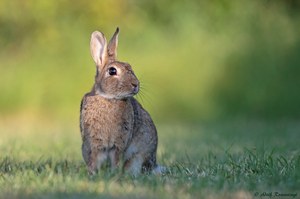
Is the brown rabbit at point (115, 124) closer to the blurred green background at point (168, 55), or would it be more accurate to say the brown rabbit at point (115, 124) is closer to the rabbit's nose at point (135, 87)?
the rabbit's nose at point (135, 87)

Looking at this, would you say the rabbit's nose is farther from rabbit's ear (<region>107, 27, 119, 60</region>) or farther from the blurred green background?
the blurred green background

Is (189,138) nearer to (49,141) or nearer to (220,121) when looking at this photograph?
(49,141)

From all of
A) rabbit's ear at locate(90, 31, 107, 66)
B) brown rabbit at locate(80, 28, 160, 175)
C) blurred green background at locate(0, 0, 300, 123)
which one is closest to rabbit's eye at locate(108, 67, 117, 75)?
brown rabbit at locate(80, 28, 160, 175)

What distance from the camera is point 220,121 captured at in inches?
600

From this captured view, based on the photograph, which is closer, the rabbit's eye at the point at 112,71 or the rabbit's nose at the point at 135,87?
the rabbit's nose at the point at 135,87

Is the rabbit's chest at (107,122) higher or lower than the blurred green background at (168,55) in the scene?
lower

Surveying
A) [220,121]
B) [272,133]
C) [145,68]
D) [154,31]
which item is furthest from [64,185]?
[154,31]

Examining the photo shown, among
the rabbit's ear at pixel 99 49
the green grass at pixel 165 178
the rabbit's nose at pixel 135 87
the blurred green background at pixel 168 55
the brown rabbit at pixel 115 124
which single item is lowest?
the green grass at pixel 165 178

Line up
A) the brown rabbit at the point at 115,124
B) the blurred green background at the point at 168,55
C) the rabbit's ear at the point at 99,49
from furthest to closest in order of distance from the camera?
1. the blurred green background at the point at 168,55
2. the rabbit's ear at the point at 99,49
3. the brown rabbit at the point at 115,124

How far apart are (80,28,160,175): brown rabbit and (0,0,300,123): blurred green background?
26.1 ft

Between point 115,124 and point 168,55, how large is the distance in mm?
10573

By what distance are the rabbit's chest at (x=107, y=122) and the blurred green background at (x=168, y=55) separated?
813 cm

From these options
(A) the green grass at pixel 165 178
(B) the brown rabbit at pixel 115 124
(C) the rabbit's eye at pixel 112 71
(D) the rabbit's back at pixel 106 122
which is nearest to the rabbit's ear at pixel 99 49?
(B) the brown rabbit at pixel 115 124

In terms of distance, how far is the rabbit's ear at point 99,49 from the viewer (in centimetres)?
717
